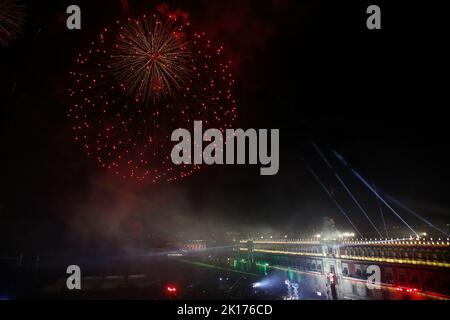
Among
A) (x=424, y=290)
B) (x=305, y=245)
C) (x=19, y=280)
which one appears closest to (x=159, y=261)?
(x=19, y=280)
